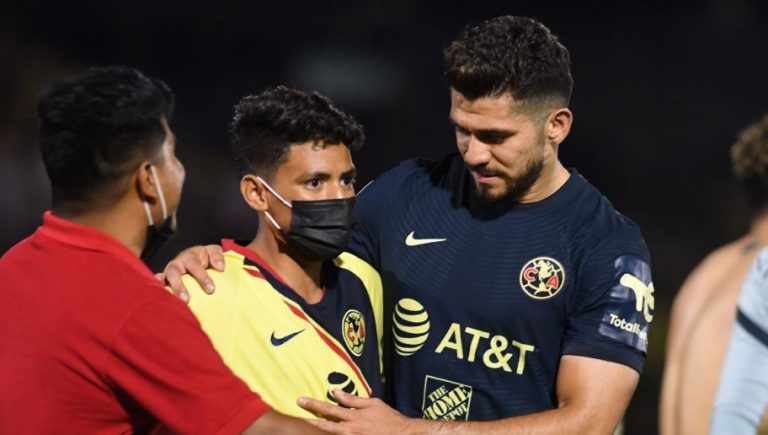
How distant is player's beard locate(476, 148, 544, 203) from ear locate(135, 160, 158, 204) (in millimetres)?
1067

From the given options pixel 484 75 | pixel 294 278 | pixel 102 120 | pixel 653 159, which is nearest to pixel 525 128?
pixel 484 75

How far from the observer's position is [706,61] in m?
7.69

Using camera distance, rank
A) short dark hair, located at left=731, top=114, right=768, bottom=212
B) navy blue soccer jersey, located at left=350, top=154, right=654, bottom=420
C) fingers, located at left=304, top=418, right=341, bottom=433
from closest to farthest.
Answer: fingers, located at left=304, top=418, right=341, bottom=433 < navy blue soccer jersey, located at left=350, top=154, right=654, bottom=420 < short dark hair, located at left=731, top=114, right=768, bottom=212

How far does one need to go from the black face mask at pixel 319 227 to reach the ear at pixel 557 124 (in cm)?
63

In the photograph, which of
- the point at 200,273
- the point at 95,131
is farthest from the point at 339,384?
the point at 95,131

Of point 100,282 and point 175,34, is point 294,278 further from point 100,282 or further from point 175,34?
point 175,34

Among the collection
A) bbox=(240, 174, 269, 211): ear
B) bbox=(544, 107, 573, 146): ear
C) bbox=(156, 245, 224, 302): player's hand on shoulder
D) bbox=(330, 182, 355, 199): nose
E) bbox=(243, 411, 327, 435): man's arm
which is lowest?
bbox=(156, 245, 224, 302): player's hand on shoulder

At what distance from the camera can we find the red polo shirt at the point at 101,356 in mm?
2057

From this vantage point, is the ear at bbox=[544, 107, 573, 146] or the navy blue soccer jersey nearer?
the navy blue soccer jersey

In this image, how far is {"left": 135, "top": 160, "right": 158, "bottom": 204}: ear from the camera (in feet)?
7.37

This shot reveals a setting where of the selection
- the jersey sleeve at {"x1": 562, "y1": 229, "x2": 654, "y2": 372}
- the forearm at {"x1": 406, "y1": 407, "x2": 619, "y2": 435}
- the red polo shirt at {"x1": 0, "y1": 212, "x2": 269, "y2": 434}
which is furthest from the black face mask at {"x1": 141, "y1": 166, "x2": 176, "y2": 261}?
the jersey sleeve at {"x1": 562, "y1": 229, "x2": 654, "y2": 372}

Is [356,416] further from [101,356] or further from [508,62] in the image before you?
[508,62]

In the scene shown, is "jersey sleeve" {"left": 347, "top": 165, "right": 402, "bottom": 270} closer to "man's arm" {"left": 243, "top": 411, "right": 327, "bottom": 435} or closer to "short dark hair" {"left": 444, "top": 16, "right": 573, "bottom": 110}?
"short dark hair" {"left": 444, "top": 16, "right": 573, "bottom": 110}

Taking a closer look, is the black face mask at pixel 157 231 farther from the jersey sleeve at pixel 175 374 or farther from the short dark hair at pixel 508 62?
the short dark hair at pixel 508 62
